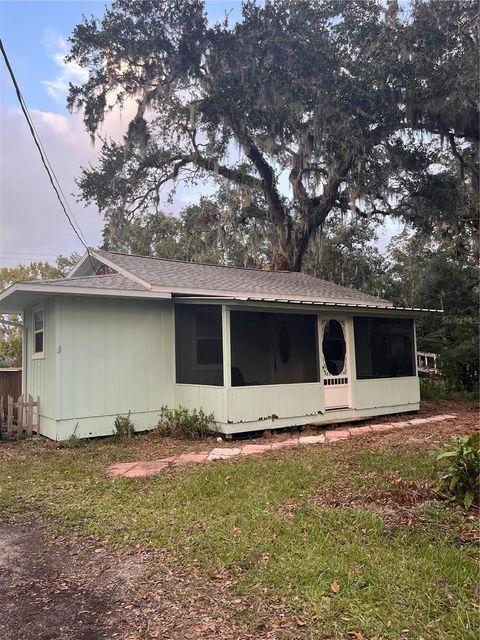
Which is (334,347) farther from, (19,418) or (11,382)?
(11,382)

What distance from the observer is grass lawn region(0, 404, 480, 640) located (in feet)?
8.18

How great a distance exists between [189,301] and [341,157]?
7.96 meters

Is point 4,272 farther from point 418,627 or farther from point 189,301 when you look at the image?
point 418,627

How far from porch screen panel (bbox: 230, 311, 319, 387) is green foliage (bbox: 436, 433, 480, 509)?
4.36m

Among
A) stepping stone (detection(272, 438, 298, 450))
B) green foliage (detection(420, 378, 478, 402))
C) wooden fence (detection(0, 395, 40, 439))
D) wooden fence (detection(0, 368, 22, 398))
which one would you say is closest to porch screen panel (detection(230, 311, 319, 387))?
stepping stone (detection(272, 438, 298, 450))

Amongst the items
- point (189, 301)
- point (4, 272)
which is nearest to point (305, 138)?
point (189, 301)

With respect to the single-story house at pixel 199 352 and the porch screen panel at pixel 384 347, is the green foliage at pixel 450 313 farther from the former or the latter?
the single-story house at pixel 199 352

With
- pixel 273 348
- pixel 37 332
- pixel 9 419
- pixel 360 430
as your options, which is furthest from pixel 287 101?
pixel 9 419

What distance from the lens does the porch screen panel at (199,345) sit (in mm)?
8055

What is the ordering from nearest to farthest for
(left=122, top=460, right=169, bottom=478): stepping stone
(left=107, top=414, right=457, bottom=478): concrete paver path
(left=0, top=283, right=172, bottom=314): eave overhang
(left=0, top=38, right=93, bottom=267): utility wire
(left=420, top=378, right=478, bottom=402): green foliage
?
1. (left=122, top=460, right=169, bottom=478): stepping stone
2. (left=107, top=414, right=457, bottom=478): concrete paver path
3. (left=0, top=38, right=93, bottom=267): utility wire
4. (left=0, top=283, right=172, bottom=314): eave overhang
5. (left=420, top=378, right=478, bottom=402): green foliage

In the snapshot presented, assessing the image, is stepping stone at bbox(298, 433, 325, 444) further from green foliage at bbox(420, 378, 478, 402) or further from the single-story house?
green foliage at bbox(420, 378, 478, 402)

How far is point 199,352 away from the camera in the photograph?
8.38m

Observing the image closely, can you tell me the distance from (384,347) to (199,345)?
4001mm

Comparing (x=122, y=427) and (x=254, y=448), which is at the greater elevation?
(x=122, y=427)
